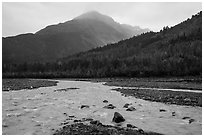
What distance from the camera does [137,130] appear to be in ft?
47.0

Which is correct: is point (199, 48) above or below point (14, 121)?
above

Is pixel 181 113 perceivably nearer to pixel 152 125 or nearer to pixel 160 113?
pixel 160 113

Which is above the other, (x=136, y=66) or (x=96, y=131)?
(x=136, y=66)

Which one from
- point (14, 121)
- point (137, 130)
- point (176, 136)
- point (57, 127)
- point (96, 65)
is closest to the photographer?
point (176, 136)

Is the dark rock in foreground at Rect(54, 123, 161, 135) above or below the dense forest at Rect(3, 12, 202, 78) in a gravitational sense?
below

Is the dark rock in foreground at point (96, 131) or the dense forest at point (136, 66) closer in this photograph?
the dark rock in foreground at point (96, 131)

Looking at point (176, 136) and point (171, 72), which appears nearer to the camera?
point (176, 136)

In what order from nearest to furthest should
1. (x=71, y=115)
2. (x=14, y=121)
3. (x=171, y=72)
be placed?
(x=14, y=121) < (x=71, y=115) < (x=171, y=72)

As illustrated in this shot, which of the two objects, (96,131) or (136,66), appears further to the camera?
(136,66)

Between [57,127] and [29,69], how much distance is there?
15370 centimetres

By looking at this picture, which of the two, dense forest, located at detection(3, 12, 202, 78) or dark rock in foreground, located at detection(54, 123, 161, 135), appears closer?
dark rock in foreground, located at detection(54, 123, 161, 135)

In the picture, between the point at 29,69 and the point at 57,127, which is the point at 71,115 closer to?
the point at 57,127

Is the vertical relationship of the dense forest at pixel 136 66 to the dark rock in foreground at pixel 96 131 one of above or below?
above

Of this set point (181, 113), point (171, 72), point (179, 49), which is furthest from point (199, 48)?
point (181, 113)
